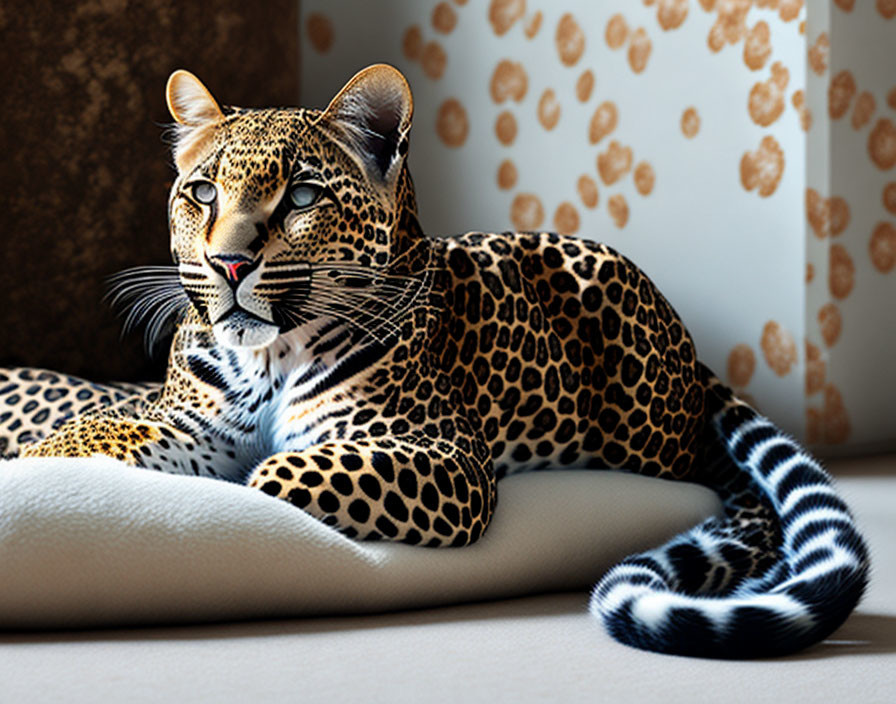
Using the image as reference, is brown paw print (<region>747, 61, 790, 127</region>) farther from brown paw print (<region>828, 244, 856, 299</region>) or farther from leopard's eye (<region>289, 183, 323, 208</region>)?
leopard's eye (<region>289, 183, 323, 208</region>)

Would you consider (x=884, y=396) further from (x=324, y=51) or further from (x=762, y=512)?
(x=324, y=51)

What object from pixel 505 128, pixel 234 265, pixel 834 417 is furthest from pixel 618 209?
pixel 234 265

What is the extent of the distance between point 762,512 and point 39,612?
1.13m

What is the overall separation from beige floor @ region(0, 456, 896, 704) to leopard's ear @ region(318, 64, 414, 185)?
661 mm

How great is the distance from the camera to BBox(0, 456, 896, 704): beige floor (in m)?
1.25

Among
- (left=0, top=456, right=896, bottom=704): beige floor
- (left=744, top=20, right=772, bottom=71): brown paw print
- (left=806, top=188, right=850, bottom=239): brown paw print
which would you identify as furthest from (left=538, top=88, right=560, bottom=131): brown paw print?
(left=0, top=456, right=896, bottom=704): beige floor

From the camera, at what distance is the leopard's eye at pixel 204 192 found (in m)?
1.75

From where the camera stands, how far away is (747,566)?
1799 millimetres

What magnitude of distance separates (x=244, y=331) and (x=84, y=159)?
192 centimetres

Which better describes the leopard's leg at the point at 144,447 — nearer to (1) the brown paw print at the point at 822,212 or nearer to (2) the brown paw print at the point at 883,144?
(1) the brown paw print at the point at 822,212

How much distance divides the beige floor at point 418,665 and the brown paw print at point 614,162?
2.13 m

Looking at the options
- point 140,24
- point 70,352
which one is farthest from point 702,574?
point 140,24

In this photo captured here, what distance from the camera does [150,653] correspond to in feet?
4.58

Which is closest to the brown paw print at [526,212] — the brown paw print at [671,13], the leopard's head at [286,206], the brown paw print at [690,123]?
the brown paw print at [690,123]
